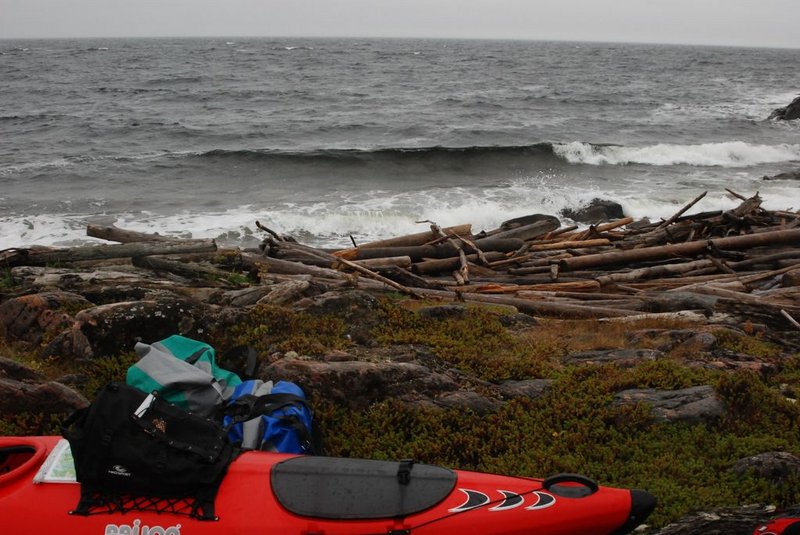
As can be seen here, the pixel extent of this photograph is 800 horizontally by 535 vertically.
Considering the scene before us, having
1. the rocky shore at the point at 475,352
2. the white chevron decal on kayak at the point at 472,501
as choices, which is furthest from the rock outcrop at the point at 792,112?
the white chevron decal on kayak at the point at 472,501

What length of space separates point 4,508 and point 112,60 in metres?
93.3

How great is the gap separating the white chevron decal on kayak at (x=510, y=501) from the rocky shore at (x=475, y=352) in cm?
106

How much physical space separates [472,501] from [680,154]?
32941 millimetres

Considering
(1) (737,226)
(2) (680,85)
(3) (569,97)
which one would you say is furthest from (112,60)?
(1) (737,226)

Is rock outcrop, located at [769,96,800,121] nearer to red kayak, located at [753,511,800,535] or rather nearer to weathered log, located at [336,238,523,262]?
weathered log, located at [336,238,523,262]

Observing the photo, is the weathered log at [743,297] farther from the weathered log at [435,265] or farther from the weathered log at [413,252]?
the weathered log at [413,252]

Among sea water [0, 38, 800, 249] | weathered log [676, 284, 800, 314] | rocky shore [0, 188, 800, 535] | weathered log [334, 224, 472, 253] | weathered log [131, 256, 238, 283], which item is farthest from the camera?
sea water [0, 38, 800, 249]

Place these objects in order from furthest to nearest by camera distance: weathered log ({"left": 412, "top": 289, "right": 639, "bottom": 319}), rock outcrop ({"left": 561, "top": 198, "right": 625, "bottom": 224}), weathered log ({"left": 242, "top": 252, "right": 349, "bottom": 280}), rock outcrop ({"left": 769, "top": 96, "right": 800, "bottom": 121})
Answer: rock outcrop ({"left": 769, "top": 96, "right": 800, "bottom": 121}) → rock outcrop ({"left": 561, "top": 198, "right": 625, "bottom": 224}) → weathered log ({"left": 242, "top": 252, "right": 349, "bottom": 280}) → weathered log ({"left": 412, "top": 289, "right": 639, "bottom": 319})

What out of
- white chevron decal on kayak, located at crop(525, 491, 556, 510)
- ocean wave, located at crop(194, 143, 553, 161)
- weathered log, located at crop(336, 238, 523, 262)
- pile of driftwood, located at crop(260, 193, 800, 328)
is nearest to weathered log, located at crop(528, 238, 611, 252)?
pile of driftwood, located at crop(260, 193, 800, 328)

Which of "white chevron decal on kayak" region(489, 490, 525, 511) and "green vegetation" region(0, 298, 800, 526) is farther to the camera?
"green vegetation" region(0, 298, 800, 526)

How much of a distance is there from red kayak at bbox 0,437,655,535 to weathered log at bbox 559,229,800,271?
26.0 ft

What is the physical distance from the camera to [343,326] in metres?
7.29

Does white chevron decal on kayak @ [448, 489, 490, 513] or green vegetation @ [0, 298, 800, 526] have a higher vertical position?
white chevron decal on kayak @ [448, 489, 490, 513]

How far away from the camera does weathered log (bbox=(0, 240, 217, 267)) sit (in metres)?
9.15
